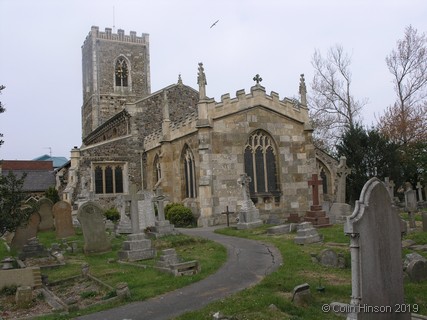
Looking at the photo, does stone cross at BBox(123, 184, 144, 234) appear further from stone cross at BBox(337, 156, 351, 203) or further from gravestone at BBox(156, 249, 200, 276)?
stone cross at BBox(337, 156, 351, 203)

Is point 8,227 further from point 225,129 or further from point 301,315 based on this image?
point 225,129

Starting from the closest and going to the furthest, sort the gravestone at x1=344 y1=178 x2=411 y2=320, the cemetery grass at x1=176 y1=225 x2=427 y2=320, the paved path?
the gravestone at x1=344 y1=178 x2=411 y2=320 < the cemetery grass at x1=176 y1=225 x2=427 y2=320 < the paved path

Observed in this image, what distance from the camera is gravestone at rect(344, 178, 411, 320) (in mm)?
4684

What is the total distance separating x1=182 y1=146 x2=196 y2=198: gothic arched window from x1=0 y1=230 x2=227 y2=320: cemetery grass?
714 centimetres

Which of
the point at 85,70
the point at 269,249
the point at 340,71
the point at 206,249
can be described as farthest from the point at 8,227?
the point at 85,70

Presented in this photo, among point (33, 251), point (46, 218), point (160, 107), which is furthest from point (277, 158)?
point (33, 251)

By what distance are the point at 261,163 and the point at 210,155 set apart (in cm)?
306

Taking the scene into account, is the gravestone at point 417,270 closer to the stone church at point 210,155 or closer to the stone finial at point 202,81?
the stone church at point 210,155

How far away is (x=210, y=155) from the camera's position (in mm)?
19266

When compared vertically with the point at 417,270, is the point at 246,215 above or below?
above

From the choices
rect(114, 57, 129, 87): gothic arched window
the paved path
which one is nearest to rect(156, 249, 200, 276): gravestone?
the paved path

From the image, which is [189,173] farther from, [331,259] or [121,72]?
[121,72]

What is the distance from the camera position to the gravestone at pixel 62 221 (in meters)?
16.6

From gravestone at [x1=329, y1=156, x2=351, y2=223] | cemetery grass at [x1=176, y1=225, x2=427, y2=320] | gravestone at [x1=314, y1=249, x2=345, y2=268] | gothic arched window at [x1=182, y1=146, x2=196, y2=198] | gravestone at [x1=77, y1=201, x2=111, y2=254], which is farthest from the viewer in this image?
gothic arched window at [x1=182, y1=146, x2=196, y2=198]
